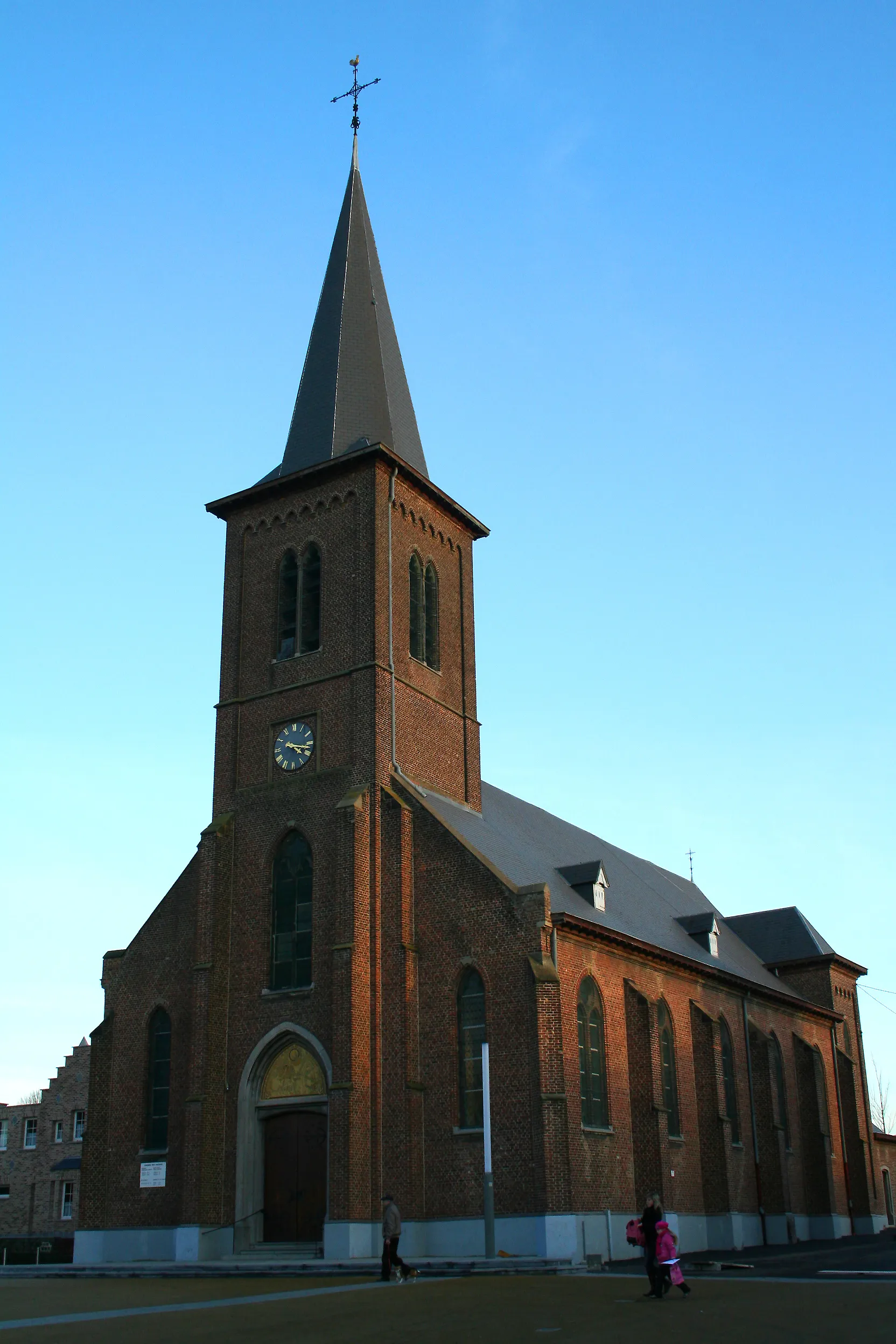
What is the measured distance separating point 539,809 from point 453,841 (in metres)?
13.3

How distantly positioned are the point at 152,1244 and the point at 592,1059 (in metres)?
11.3

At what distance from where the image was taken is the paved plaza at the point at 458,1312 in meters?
13.9

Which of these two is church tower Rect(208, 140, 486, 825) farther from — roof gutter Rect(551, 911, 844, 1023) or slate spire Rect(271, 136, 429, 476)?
roof gutter Rect(551, 911, 844, 1023)

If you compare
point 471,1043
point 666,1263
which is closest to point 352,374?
point 471,1043

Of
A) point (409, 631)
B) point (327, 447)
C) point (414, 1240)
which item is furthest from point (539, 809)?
point (414, 1240)

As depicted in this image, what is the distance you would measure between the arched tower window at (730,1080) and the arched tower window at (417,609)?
48.4 feet

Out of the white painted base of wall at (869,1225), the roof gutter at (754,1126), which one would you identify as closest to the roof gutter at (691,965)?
the roof gutter at (754,1126)

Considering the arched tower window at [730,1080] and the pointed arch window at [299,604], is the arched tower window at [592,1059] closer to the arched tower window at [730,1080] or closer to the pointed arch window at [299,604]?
the arched tower window at [730,1080]

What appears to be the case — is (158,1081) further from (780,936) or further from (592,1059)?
(780,936)

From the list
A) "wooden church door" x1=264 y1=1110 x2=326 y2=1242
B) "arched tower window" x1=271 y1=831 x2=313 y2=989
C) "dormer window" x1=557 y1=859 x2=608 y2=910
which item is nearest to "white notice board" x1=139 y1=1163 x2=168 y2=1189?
"wooden church door" x1=264 y1=1110 x2=326 y2=1242

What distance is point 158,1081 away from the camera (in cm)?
3194

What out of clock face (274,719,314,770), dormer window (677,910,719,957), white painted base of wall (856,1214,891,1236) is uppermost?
clock face (274,719,314,770)

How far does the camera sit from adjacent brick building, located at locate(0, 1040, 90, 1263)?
5172cm

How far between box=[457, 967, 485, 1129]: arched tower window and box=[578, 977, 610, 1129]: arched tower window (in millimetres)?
2744
